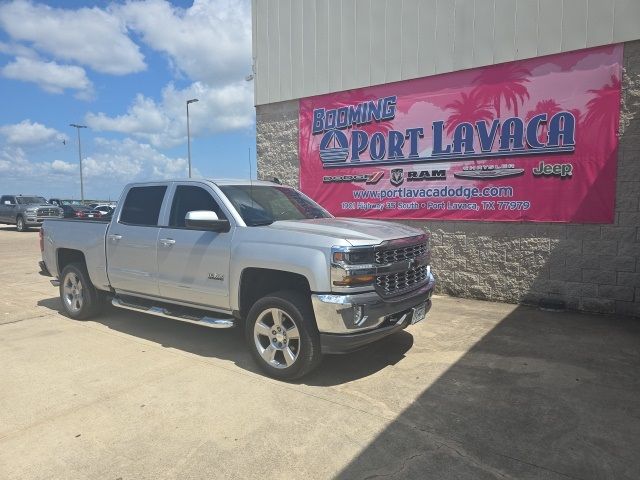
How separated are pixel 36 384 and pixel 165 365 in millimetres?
1144

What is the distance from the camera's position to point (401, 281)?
15.2ft

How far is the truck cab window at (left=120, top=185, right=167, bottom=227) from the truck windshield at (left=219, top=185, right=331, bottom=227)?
1028 millimetres

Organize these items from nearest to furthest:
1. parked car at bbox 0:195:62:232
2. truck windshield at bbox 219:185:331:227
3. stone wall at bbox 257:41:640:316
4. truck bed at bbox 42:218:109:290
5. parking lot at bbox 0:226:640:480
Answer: parking lot at bbox 0:226:640:480 → truck windshield at bbox 219:185:331:227 → truck bed at bbox 42:218:109:290 → stone wall at bbox 257:41:640:316 → parked car at bbox 0:195:62:232

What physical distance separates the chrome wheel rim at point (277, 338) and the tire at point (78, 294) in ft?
10.4

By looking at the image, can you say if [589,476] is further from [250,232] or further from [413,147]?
[413,147]

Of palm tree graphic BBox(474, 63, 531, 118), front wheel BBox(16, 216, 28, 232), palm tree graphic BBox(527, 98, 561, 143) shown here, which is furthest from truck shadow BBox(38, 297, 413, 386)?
front wheel BBox(16, 216, 28, 232)

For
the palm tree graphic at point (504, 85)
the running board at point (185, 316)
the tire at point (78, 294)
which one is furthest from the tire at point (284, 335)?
the palm tree graphic at point (504, 85)

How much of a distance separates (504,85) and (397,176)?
7.47 feet

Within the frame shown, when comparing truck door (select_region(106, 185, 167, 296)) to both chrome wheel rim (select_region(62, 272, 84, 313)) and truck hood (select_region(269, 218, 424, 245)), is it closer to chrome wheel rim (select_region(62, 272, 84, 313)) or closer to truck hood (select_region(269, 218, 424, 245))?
chrome wheel rim (select_region(62, 272, 84, 313))

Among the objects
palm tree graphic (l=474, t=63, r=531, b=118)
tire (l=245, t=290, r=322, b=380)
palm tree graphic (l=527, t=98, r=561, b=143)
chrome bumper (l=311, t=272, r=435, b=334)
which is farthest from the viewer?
palm tree graphic (l=474, t=63, r=531, b=118)

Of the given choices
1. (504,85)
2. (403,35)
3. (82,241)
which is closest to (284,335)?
(82,241)

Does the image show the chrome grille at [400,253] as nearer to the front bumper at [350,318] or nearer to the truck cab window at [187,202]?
the front bumper at [350,318]

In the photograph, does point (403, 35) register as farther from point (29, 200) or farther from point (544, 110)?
point (29, 200)

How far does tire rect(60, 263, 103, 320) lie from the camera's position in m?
6.61
